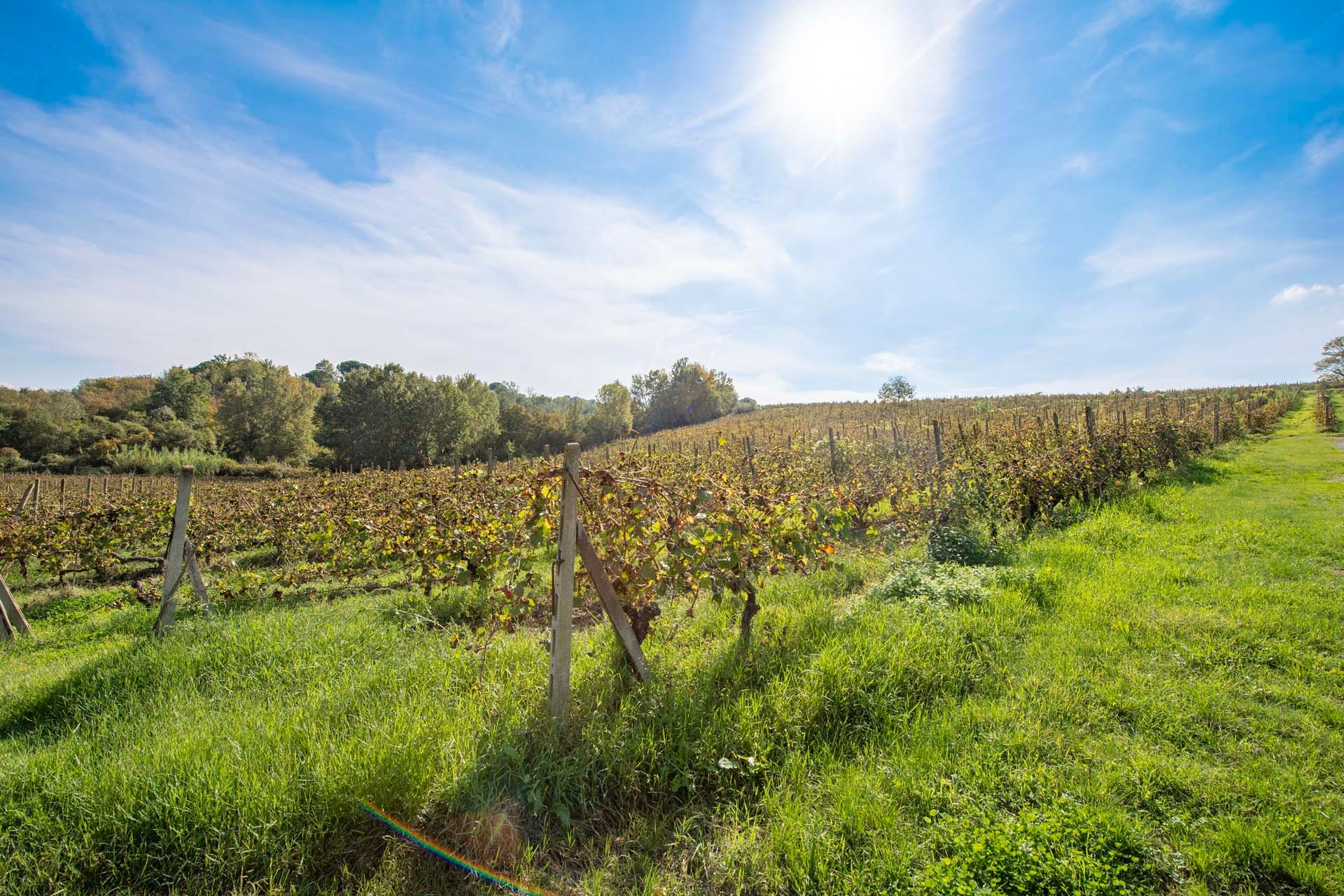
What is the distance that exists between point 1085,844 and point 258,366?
78.0 m

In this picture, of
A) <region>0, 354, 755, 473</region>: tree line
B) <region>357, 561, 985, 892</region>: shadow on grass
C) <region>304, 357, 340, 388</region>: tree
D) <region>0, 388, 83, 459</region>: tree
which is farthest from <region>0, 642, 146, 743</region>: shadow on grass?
<region>304, 357, 340, 388</region>: tree

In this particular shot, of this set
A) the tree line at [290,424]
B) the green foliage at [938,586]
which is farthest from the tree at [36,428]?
the green foliage at [938,586]

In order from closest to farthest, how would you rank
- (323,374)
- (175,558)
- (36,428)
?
(175,558)
(36,428)
(323,374)

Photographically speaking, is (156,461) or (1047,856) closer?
(1047,856)

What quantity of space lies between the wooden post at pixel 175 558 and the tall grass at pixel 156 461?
38743 mm

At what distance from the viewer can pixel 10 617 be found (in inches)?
247

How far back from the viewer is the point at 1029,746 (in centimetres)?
298

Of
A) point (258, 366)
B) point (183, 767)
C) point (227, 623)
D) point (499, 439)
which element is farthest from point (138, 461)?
point (183, 767)

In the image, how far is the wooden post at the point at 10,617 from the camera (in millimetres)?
5965

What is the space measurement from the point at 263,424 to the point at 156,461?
34.9ft

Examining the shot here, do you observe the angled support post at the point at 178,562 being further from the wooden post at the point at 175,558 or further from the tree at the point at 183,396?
the tree at the point at 183,396

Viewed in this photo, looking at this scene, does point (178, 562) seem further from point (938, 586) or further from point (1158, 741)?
point (1158, 741)

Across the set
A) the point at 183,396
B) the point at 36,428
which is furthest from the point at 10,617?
the point at 183,396

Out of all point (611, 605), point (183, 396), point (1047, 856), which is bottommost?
point (1047, 856)
